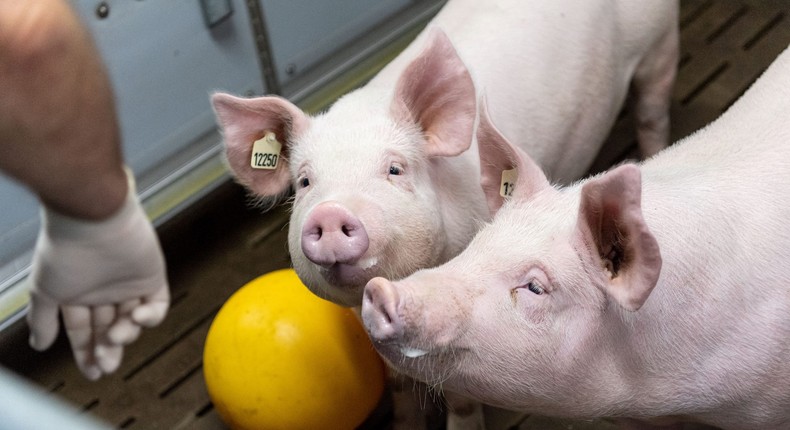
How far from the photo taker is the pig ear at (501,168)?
1515 mm

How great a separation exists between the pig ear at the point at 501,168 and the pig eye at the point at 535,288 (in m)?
0.18

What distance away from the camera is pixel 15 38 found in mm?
1143

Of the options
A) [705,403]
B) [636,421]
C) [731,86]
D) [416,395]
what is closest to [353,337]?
[416,395]

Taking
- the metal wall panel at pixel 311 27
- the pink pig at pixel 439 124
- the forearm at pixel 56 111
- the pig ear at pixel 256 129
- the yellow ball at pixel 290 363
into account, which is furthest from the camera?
the metal wall panel at pixel 311 27

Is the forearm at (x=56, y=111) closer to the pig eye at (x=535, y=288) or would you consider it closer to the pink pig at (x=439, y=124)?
the pink pig at (x=439, y=124)

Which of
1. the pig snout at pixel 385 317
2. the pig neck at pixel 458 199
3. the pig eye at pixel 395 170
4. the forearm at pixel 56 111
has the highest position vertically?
the forearm at pixel 56 111

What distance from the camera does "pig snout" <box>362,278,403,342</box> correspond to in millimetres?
1282

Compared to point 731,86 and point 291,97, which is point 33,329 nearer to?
point 291,97

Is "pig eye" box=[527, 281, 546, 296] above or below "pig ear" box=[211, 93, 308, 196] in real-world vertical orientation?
above

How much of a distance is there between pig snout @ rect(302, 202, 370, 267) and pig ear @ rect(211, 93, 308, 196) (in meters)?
0.37

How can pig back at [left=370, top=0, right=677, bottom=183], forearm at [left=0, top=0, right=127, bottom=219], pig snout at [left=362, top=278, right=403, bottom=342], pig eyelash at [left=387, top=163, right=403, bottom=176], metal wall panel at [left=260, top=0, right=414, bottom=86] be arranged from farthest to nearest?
metal wall panel at [left=260, top=0, right=414, bottom=86], pig back at [left=370, top=0, right=677, bottom=183], pig eyelash at [left=387, top=163, right=403, bottom=176], pig snout at [left=362, top=278, right=403, bottom=342], forearm at [left=0, top=0, right=127, bottom=219]

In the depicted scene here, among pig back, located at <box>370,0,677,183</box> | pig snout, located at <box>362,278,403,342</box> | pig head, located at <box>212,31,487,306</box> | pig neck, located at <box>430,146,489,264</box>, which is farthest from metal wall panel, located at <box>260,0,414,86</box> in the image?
pig snout, located at <box>362,278,403,342</box>

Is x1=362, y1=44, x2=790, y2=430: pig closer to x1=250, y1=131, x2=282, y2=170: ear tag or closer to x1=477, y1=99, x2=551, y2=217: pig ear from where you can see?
x1=477, y1=99, x2=551, y2=217: pig ear

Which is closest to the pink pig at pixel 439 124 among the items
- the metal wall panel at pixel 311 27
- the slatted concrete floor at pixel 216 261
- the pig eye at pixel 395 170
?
the pig eye at pixel 395 170
